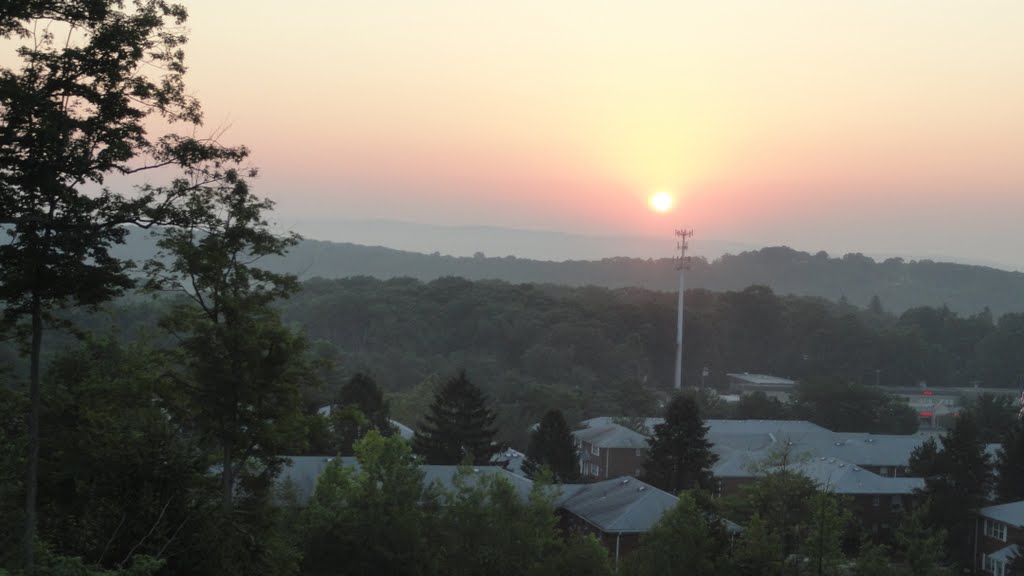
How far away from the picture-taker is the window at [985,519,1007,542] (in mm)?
30591

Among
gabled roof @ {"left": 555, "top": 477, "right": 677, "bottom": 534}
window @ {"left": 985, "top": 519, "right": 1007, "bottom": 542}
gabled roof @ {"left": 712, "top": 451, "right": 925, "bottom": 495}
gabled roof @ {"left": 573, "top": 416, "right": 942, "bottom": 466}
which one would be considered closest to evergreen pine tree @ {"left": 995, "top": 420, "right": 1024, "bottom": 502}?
gabled roof @ {"left": 712, "top": 451, "right": 925, "bottom": 495}

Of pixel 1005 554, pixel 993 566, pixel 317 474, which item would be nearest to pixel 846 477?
pixel 993 566

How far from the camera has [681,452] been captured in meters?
35.7

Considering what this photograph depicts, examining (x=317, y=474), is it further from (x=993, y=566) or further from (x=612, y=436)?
(x=612, y=436)

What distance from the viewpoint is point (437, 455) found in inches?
1501

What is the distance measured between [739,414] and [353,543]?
45931 millimetres

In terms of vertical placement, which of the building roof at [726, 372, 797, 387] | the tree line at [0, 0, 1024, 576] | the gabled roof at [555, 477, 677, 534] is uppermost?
the tree line at [0, 0, 1024, 576]

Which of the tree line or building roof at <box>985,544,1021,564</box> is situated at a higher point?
the tree line

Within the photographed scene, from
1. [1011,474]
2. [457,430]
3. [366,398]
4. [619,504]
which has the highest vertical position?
[366,398]

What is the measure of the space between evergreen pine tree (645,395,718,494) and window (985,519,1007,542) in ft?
30.0

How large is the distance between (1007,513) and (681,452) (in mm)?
10685

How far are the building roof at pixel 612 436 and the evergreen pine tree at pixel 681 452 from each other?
29.1 feet

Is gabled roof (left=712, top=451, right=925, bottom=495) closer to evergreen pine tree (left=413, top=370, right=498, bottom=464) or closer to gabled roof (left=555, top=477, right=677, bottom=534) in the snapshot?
gabled roof (left=555, top=477, right=677, bottom=534)

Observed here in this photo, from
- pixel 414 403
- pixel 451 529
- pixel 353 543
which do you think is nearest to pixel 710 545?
pixel 451 529
